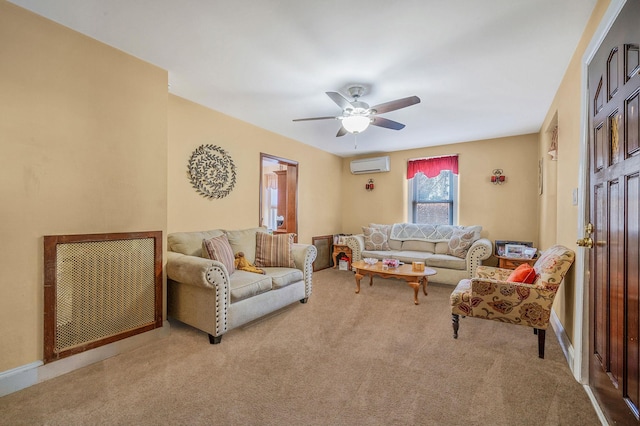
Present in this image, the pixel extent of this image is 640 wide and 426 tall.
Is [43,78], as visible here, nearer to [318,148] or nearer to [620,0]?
[620,0]

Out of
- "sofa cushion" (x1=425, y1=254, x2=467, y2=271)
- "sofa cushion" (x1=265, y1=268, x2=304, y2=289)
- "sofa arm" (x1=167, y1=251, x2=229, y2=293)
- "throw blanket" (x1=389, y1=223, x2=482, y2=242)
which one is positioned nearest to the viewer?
"sofa arm" (x1=167, y1=251, x2=229, y2=293)

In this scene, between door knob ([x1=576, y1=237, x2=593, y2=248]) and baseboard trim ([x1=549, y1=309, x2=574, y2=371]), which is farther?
baseboard trim ([x1=549, y1=309, x2=574, y2=371])

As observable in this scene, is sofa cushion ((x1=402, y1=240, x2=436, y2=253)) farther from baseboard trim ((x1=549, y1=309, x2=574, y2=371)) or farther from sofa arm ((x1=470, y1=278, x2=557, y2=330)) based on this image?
sofa arm ((x1=470, y1=278, x2=557, y2=330))

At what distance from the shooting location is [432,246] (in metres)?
5.09

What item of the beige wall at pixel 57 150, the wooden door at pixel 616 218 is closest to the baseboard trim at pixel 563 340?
the wooden door at pixel 616 218

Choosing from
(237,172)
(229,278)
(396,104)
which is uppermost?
(396,104)

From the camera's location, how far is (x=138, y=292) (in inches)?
96.8

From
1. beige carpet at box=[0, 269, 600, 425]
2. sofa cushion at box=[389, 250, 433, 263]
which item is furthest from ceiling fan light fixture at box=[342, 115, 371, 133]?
sofa cushion at box=[389, 250, 433, 263]

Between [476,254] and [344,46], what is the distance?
357cm

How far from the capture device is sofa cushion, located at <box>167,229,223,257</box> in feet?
A: 9.87

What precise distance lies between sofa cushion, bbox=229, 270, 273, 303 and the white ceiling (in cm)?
198

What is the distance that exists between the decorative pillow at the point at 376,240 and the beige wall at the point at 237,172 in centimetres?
98

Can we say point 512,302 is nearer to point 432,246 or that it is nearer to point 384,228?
point 432,246

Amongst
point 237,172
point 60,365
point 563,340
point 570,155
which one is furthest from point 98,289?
point 570,155
